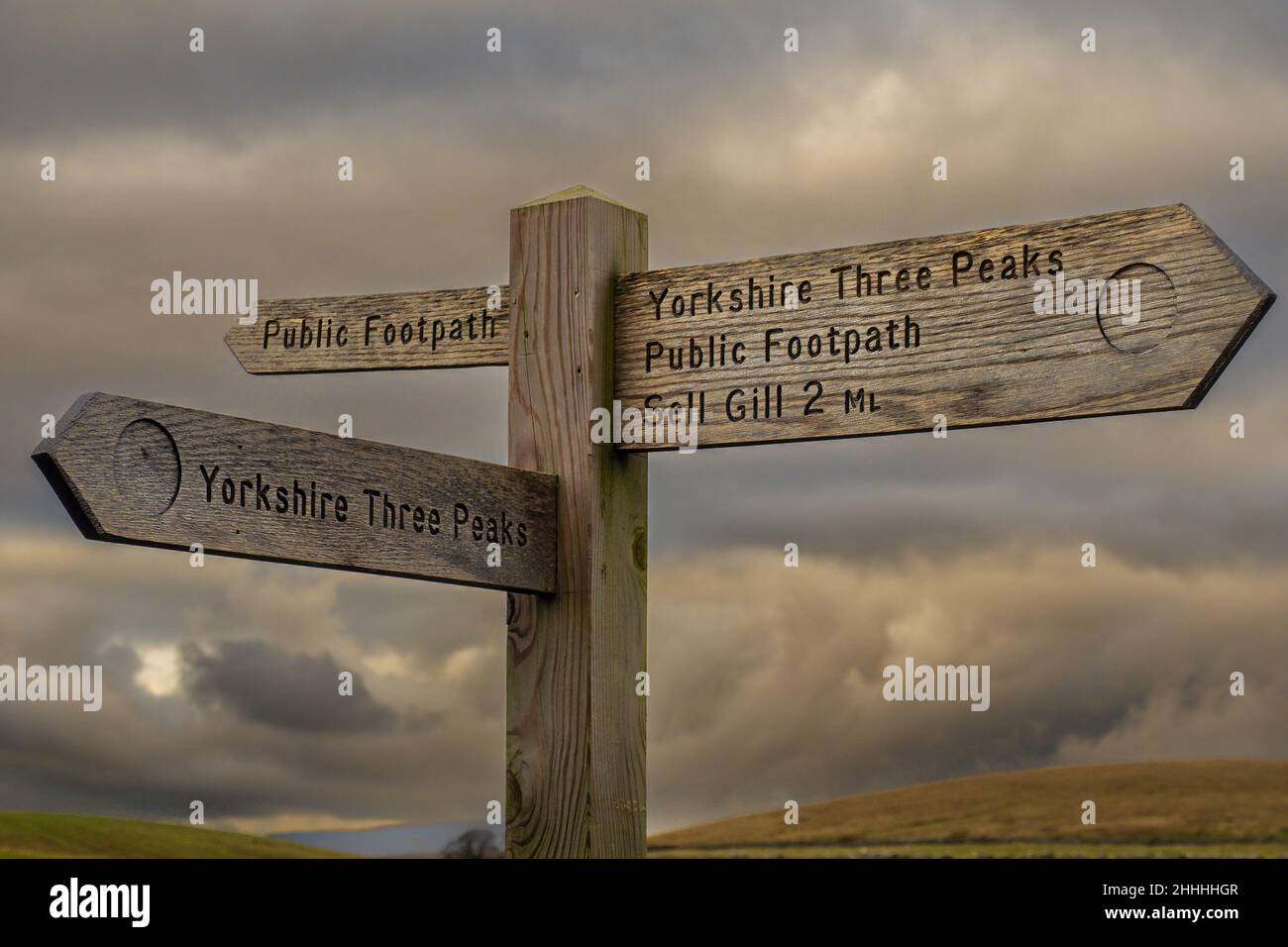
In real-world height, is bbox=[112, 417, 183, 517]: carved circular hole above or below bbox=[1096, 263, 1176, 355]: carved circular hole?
below

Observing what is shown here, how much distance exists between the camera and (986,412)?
297 cm

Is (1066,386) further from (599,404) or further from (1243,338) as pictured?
(599,404)

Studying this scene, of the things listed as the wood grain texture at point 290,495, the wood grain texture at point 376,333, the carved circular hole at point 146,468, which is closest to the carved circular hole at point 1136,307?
the wood grain texture at point 290,495

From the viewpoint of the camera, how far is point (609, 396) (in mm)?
3424

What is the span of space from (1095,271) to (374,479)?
54.8 inches

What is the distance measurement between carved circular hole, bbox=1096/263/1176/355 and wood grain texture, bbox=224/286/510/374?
4.47 ft

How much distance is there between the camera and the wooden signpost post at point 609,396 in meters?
2.74

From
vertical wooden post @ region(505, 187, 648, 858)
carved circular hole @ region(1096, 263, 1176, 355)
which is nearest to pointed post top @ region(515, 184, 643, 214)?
vertical wooden post @ region(505, 187, 648, 858)

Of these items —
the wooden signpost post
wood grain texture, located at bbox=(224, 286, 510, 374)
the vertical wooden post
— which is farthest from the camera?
wood grain texture, located at bbox=(224, 286, 510, 374)

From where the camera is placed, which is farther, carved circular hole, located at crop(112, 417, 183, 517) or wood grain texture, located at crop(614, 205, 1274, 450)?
wood grain texture, located at crop(614, 205, 1274, 450)

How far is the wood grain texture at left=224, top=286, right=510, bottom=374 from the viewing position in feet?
12.1

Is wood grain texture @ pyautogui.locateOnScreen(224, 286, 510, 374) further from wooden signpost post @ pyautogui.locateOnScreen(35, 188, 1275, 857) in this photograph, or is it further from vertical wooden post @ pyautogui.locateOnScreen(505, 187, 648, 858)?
vertical wooden post @ pyautogui.locateOnScreen(505, 187, 648, 858)

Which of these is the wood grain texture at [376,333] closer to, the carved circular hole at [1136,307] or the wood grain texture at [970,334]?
the wood grain texture at [970,334]

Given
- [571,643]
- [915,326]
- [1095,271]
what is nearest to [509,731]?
[571,643]
